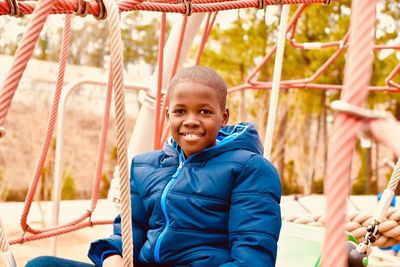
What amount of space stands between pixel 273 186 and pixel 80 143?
21.8 feet

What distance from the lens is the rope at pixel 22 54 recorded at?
0.53 metres

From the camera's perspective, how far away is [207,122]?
0.84 meters

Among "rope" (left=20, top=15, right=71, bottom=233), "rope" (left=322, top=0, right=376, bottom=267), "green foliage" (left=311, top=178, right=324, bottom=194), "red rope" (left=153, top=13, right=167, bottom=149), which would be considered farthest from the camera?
"green foliage" (left=311, top=178, right=324, bottom=194)

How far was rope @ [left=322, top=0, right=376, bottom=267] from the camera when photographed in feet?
1.26

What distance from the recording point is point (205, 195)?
0.82 m

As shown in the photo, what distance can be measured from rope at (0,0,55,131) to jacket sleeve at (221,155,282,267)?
0.38 meters

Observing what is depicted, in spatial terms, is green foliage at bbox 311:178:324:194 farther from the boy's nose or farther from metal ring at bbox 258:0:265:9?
the boy's nose

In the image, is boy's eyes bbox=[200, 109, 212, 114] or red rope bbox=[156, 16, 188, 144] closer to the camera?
boy's eyes bbox=[200, 109, 212, 114]

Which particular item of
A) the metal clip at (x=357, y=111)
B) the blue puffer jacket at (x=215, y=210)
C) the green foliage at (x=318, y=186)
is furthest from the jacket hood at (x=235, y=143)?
the green foliage at (x=318, y=186)

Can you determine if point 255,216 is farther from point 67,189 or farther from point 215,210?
point 67,189

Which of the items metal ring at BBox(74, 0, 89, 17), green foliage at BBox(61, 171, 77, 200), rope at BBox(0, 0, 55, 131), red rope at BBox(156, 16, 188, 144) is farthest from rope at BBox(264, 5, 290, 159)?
green foliage at BBox(61, 171, 77, 200)

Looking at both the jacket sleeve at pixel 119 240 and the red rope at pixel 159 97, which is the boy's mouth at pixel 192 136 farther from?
the red rope at pixel 159 97

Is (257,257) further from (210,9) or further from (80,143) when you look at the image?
(80,143)

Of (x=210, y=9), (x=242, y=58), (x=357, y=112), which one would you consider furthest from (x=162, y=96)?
(x=242, y=58)
